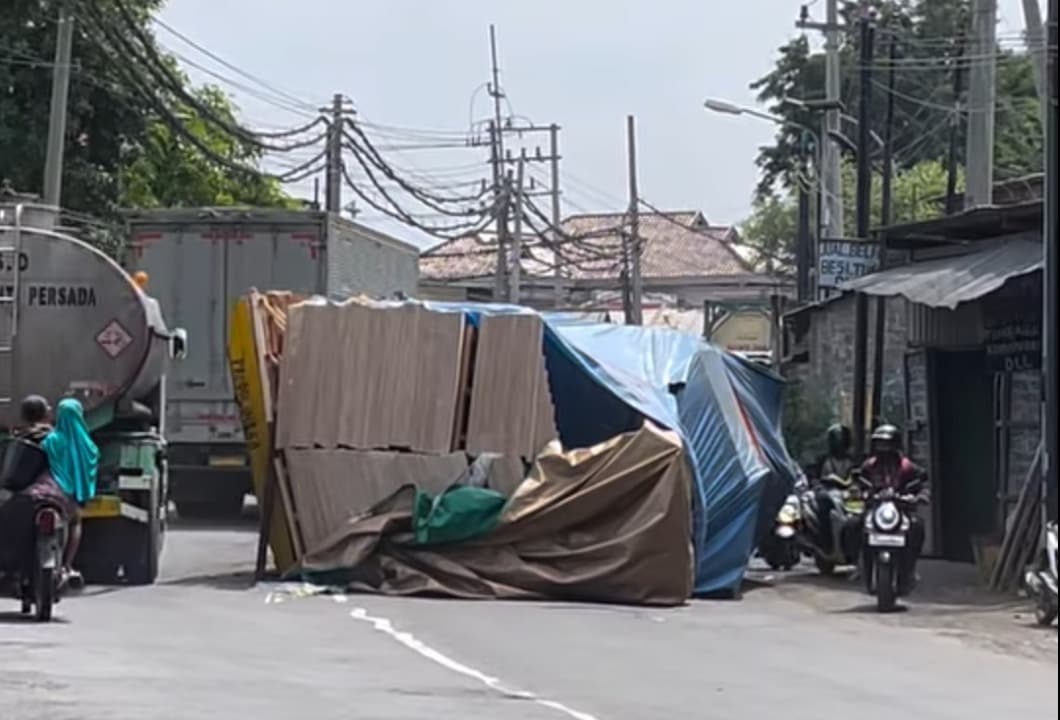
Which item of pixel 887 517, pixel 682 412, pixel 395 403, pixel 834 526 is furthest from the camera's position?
pixel 834 526

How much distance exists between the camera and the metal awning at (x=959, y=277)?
19.6 m

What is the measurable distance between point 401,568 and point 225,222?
9720mm

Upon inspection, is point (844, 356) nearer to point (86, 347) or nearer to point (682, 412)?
point (682, 412)

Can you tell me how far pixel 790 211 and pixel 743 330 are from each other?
17.3m

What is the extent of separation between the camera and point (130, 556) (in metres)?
19.3

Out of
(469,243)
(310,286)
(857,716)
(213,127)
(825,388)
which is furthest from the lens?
(469,243)

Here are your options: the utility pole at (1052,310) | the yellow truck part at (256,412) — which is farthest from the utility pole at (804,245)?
the utility pole at (1052,310)

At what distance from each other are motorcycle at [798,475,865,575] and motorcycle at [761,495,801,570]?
9cm

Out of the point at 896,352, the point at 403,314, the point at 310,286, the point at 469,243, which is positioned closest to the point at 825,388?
the point at 896,352

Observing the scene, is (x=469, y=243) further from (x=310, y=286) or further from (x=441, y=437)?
(x=441, y=437)

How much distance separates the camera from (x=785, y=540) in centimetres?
2256

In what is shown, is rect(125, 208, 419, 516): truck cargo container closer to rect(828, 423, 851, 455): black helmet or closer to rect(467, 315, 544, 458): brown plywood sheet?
rect(828, 423, 851, 455): black helmet

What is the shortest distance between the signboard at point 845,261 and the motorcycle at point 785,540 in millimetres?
3673

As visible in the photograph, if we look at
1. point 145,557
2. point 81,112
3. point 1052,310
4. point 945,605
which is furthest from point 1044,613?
point 81,112
